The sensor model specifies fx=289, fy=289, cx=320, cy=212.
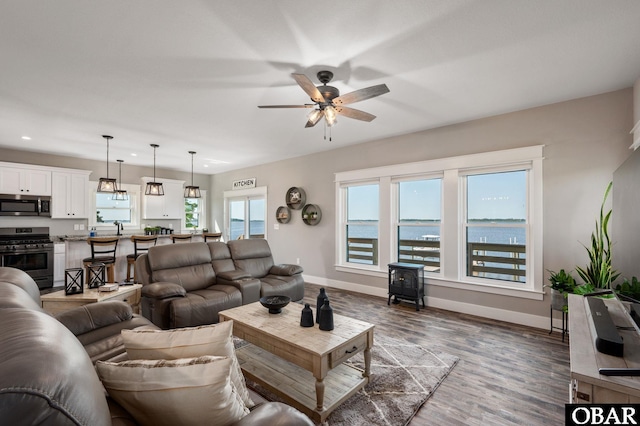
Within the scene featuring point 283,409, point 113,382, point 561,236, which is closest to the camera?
point 113,382

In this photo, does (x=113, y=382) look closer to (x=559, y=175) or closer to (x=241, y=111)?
(x=241, y=111)

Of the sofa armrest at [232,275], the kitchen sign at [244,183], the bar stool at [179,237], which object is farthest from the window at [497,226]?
the bar stool at [179,237]

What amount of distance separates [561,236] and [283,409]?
12.4ft

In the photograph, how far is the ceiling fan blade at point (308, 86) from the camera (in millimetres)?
2254

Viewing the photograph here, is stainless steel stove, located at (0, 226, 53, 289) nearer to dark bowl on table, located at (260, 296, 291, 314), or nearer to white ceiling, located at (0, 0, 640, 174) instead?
white ceiling, located at (0, 0, 640, 174)

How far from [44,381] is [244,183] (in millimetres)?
7183

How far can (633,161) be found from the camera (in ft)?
5.78

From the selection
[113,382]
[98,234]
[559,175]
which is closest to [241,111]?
[113,382]

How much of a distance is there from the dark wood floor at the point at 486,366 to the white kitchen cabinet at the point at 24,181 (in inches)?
249

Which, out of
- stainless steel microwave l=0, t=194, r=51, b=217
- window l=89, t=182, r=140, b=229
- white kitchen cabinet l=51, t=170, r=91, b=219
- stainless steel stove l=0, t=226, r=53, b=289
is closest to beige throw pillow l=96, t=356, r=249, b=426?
stainless steel stove l=0, t=226, r=53, b=289

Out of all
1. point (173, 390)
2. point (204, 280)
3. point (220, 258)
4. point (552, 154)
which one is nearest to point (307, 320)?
point (173, 390)

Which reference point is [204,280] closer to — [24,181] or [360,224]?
[360,224]

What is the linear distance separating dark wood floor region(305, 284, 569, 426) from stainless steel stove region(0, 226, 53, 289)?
546 centimetres

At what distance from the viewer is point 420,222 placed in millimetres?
4621
